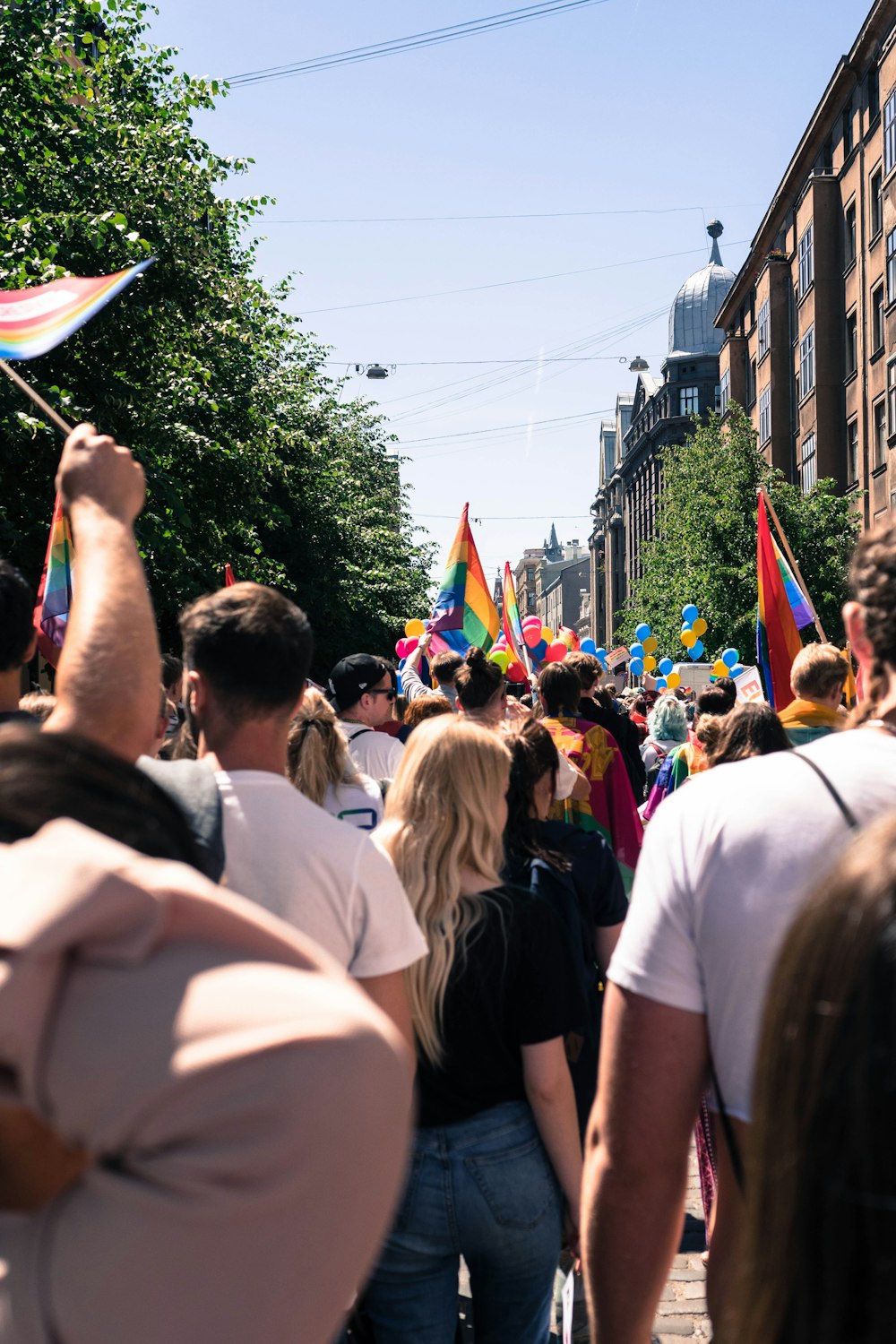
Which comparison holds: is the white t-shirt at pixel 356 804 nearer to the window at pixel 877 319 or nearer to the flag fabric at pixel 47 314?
the flag fabric at pixel 47 314

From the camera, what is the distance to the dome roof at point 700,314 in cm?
8381

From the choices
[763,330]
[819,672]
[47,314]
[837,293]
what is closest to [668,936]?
[819,672]

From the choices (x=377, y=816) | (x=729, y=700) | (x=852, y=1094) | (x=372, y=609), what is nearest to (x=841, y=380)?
(x=372, y=609)

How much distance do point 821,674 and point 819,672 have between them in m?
0.01

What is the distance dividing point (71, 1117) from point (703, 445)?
3984cm

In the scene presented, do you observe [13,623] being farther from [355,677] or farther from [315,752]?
[355,677]

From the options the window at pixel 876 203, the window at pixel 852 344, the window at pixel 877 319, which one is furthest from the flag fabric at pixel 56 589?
the window at pixel 852 344

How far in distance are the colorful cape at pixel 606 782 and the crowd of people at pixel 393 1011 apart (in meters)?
1.61

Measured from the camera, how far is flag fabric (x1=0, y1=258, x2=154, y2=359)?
5.39 metres

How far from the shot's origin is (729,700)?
8500 mm

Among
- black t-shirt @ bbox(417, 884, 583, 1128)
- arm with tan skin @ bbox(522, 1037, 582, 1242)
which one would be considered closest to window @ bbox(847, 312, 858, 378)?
black t-shirt @ bbox(417, 884, 583, 1128)

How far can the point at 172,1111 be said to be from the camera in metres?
0.76

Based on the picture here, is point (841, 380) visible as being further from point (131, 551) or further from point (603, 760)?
point (131, 551)

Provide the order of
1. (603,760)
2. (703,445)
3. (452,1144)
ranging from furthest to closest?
(703,445)
(603,760)
(452,1144)
